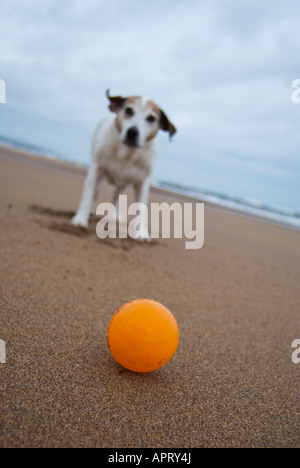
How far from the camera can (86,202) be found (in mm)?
3775

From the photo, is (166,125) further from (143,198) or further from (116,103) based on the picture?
(143,198)

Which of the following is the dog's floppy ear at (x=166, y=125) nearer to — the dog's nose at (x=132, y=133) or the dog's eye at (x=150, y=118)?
the dog's eye at (x=150, y=118)

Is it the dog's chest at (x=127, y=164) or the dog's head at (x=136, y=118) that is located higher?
the dog's head at (x=136, y=118)

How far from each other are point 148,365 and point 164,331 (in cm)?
13

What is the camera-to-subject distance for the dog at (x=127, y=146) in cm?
358

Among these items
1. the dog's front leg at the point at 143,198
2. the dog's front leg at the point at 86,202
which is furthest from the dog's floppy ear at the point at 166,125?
the dog's front leg at the point at 86,202

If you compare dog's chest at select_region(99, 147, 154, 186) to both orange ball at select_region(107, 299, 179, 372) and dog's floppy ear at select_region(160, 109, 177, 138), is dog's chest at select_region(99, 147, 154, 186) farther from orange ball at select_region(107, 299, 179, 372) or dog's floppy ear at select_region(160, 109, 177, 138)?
orange ball at select_region(107, 299, 179, 372)

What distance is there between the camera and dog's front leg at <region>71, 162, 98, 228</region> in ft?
12.0

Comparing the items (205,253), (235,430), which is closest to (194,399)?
(235,430)

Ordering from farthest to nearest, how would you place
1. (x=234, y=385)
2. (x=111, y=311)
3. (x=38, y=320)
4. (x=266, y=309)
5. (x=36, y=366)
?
(x=266, y=309) < (x=111, y=311) < (x=38, y=320) < (x=234, y=385) < (x=36, y=366)

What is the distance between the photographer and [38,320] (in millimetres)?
1482

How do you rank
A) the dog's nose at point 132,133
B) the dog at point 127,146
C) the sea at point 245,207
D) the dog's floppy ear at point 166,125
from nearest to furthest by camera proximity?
1. the dog's nose at point 132,133
2. the dog at point 127,146
3. the dog's floppy ear at point 166,125
4. the sea at point 245,207

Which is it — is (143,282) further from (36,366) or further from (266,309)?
(36,366)

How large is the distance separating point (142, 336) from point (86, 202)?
2.78 meters
